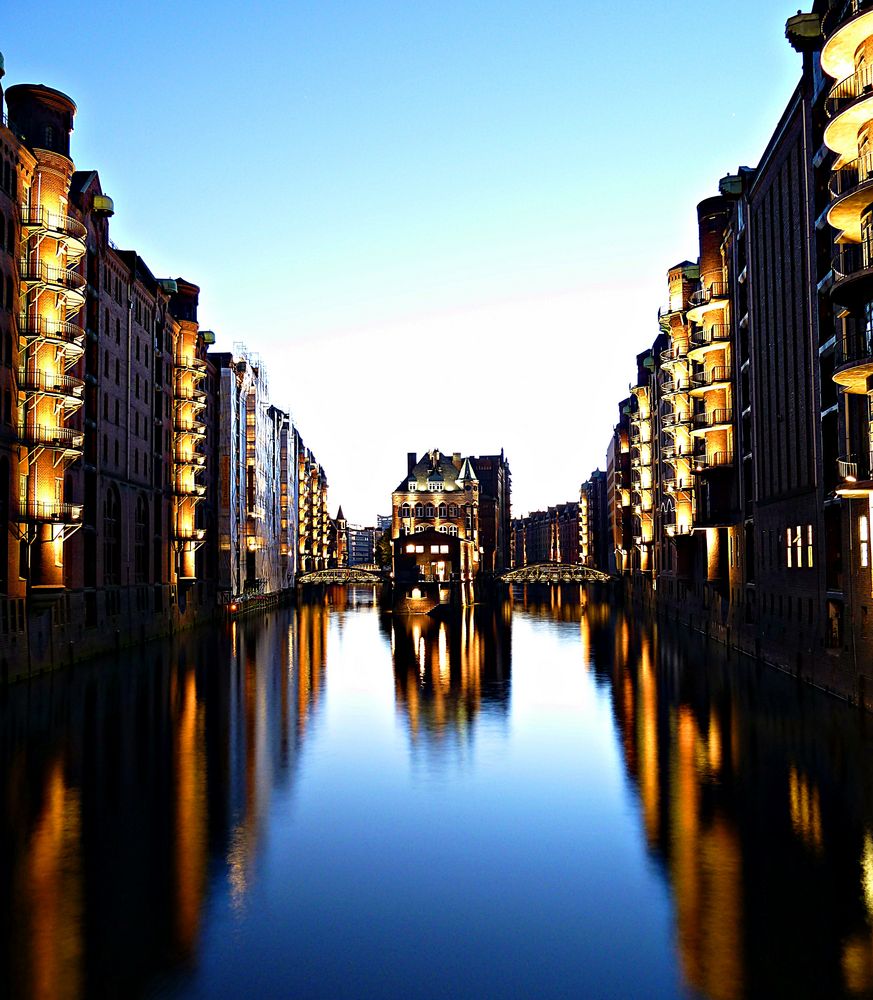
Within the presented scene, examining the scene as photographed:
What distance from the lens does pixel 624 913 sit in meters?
18.2

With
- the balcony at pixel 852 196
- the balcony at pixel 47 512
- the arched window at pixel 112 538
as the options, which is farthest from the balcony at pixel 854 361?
the arched window at pixel 112 538

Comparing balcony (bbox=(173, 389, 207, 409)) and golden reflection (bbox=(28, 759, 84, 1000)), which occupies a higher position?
balcony (bbox=(173, 389, 207, 409))

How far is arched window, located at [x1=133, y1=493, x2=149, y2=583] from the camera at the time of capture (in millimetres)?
75562

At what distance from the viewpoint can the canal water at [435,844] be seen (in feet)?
51.1

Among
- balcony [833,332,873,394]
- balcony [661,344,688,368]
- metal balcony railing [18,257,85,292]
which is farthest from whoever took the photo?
balcony [661,344,688,368]

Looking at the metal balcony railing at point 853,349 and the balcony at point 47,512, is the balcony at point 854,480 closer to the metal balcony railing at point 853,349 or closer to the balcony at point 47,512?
the metal balcony railing at point 853,349

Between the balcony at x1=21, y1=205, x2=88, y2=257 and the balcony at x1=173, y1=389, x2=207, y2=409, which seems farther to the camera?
the balcony at x1=173, y1=389, x2=207, y2=409

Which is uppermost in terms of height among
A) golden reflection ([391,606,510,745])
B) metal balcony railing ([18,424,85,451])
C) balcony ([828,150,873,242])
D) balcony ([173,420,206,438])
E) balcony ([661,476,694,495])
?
balcony ([828,150,873,242])

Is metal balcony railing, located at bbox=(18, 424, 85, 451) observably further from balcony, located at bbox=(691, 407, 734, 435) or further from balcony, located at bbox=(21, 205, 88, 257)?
balcony, located at bbox=(691, 407, 734, 435)

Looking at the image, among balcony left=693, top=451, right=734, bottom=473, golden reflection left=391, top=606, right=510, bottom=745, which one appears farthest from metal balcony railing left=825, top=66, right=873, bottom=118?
balcony left=693, top=451, right=734, bottom=473

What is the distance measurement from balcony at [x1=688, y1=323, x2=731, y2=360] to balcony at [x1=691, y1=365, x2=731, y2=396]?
1.43 m

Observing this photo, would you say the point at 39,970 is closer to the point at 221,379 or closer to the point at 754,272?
the point at 754,272

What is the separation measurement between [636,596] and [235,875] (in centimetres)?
12632

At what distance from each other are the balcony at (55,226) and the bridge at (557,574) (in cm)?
12864
